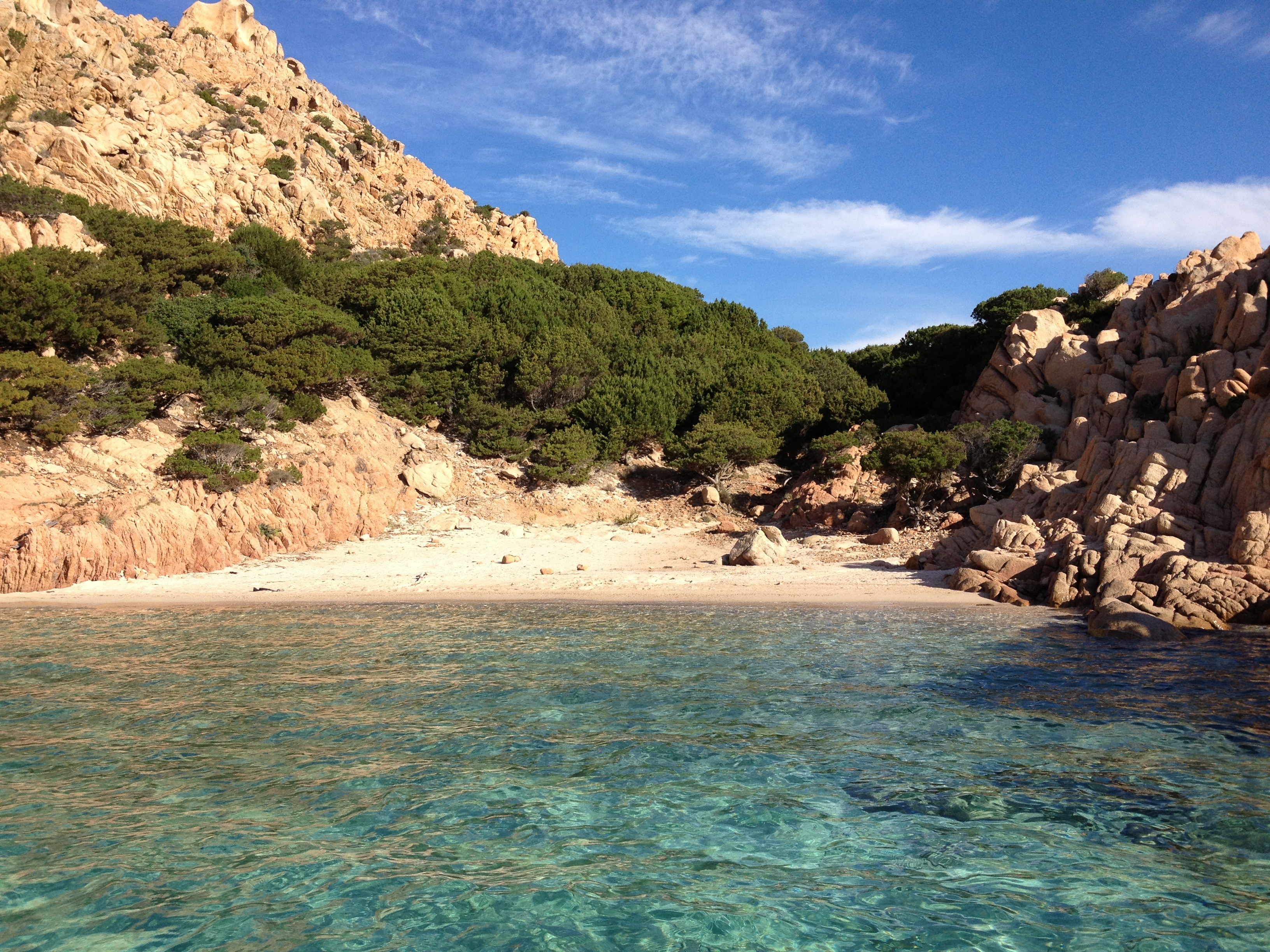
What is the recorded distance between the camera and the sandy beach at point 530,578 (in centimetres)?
1859

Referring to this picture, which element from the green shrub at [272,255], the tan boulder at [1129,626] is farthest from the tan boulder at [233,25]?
the tan boulder at [1129,626]

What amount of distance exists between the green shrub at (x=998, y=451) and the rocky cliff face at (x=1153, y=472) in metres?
1.09

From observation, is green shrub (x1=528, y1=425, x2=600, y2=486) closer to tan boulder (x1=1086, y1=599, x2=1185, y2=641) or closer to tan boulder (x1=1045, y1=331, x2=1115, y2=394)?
tan boulder (x1=1045, y1=331, x2=1115, y2=394)

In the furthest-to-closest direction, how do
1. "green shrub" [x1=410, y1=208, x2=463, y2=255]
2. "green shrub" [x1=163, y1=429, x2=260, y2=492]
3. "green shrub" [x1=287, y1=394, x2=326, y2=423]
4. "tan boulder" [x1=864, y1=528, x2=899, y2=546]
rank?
"green shrub" [x1=410, y1=208, x2=463, y2=255] → "green shrub" [x1=287, y1=394, x2=326, y2=423] → "tan boulder" [x1=864, y1=528, x2=899, y2=546] → "green shrub" [x1=163, y1=429, x2=260, y2=492]

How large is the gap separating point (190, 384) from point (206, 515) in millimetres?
5154

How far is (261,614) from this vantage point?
16.8 m

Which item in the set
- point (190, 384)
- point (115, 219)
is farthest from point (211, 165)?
point (190, 384)

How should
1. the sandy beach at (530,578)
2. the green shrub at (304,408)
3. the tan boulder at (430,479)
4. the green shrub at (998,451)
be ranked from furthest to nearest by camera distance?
1. the tan boulder at (430,479)
2. the green shrub at (304,408)
3. the green shrub at (998,451)
4. the sandy beach at (530,578)

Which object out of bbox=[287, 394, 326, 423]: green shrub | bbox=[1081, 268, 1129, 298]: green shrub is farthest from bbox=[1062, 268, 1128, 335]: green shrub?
bbox=[287, 394, 326, 423]: green shrub

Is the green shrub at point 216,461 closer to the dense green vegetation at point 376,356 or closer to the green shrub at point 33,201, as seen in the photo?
the dense green vegetation at point 376,356

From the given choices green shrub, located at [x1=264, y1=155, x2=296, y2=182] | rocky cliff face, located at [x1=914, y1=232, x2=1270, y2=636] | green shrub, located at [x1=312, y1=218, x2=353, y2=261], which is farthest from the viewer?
green shrub, located at [x1=264, y1=155, x2=296, y2=182]

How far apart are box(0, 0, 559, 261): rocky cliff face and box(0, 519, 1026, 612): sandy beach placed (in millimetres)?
24598

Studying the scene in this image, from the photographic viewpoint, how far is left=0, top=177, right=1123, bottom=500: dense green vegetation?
2402cm

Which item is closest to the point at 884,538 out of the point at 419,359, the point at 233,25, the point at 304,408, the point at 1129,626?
the point at 1129,626
